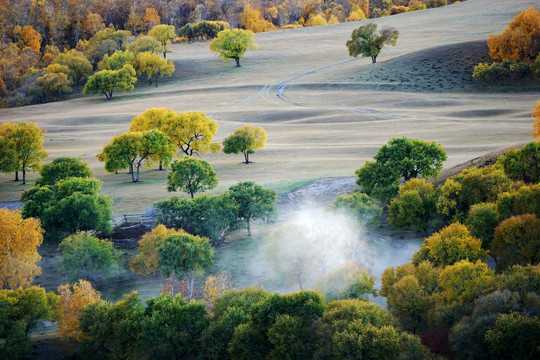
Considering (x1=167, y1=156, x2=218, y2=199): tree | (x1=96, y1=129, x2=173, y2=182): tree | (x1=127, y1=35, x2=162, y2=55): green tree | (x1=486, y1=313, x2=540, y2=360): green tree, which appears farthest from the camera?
(x1=127, y1=35, x2=162, y2=55): green tree

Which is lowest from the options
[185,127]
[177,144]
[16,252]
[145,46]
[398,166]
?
[16,252]

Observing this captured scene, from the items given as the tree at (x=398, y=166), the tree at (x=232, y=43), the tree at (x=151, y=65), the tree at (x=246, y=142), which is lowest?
the tree at (x=398, y=166)

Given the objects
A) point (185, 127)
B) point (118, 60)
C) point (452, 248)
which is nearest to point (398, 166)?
point (452, 248)

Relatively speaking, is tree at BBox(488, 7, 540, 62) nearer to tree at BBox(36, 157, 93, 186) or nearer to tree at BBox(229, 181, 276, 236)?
tree at BBox(229, 181, 276, 236)

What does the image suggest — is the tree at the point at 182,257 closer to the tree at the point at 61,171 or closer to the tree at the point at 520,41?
the tree at the point at 61,171

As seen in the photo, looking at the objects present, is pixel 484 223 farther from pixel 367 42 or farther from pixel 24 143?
pixel 367 42

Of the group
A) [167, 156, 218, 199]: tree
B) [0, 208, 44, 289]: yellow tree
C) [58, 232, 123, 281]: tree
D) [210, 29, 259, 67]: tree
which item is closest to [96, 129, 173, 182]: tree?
[167, 156, 218, 199]: tree

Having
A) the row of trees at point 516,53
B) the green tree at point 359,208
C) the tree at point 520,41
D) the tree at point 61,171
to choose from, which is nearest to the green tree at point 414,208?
the green tree at point 359,208
